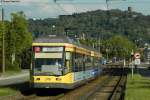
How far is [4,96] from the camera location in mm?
29375

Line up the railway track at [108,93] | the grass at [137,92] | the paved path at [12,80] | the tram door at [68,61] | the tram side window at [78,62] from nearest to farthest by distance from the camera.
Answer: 1. the grass at [137,92]
2. the railway track at [108,93]
3. the tram door at [68,61]
4. the tram side window at [78,62]
5. the paved path at [12,80]

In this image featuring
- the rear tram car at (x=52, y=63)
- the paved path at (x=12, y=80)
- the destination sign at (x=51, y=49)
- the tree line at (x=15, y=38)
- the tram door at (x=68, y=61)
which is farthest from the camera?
the tree line at (x=15, y=38)

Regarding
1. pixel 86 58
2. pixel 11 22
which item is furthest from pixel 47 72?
pixel 11 22

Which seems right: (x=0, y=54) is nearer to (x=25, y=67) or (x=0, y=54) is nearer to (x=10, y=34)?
(x=10, y=34)

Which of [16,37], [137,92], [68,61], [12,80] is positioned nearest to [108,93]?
[68,61]

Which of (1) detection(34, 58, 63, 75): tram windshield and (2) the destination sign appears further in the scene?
(2) the destination sign

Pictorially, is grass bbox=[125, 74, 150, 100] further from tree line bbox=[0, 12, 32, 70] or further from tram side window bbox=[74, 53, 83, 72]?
tree line bbox=[0, 12, 32, 70]

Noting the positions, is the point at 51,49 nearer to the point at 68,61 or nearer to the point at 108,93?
the point at 68,61

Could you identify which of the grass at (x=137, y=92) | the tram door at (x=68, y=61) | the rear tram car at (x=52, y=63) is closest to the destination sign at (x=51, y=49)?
the rear tram car at (x=52, y=63)

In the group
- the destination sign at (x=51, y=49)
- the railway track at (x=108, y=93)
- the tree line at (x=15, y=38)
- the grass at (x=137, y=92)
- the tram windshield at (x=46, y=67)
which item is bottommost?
the railway track at (x=108, y=93)

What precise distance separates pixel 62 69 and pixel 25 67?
79158 millimetres

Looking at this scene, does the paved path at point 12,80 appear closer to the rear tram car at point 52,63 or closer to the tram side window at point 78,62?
the tram side window at point 78,62

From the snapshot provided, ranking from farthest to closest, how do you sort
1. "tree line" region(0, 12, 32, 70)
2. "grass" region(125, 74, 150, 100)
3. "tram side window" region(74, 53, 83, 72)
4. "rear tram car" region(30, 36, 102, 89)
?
"tree line" region(0, 12, 32, 70)
"tram side window" region(74, 53, 83, 72)
"rear tram car" region(30, 36, 102, 89)
"grass" region(125, 74, 150, 100)

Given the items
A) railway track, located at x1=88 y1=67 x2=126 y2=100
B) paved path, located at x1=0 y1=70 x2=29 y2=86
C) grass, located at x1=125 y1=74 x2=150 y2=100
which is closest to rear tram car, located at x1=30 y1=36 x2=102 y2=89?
railway track, located at x1=88 y1=67 x2=126 y2=100
